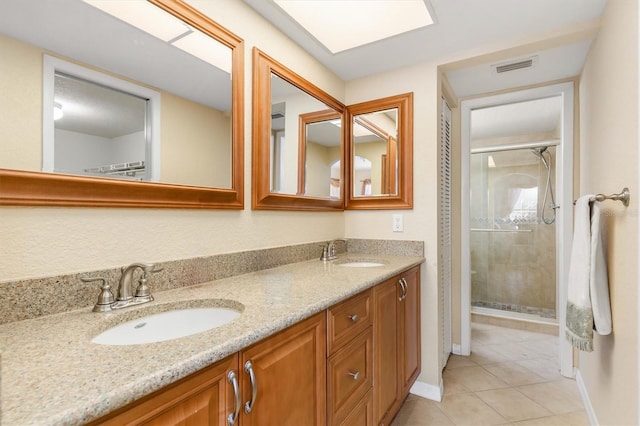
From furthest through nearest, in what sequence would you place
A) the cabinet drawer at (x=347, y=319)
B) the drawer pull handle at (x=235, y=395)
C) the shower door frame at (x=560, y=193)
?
the shower door frame at (x=560, y=193), the cabinet drawer at (x=347, y=319), the drawer pull handle at (x=235, y=395)

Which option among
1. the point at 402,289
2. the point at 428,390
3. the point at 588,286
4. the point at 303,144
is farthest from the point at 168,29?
the point at 428,390

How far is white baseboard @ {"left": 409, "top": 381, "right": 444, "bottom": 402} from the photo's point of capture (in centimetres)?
201

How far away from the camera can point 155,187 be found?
112 centimetres

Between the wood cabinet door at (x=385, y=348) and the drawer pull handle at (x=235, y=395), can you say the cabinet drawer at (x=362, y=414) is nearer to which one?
the wood cabinet door at (x=385, y=348)

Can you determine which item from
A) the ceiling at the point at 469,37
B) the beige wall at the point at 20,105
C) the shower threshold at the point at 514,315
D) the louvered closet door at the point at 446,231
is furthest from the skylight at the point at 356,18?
the shower threshold at the point at 514,315

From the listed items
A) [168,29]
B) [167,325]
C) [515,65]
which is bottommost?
[167,325]

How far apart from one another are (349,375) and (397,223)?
115cm

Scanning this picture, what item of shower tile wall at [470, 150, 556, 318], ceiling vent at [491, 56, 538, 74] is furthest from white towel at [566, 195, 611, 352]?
shower tile wall at [470, 150, 556, 318]

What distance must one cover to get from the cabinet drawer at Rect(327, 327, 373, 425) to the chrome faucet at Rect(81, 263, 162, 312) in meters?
0.68

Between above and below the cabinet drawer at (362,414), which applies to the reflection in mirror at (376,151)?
above

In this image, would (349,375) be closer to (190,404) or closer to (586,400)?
(190,404)

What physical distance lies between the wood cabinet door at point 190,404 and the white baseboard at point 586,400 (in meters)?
2.04

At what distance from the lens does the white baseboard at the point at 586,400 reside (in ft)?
5.64

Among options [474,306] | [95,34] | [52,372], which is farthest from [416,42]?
[474,306]
